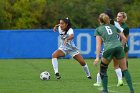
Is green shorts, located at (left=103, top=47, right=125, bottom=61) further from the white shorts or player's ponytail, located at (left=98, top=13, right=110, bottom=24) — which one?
the white shorts

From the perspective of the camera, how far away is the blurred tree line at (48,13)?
43309 millimetres

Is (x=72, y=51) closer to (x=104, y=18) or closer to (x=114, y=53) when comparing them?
(x=114, y=53)

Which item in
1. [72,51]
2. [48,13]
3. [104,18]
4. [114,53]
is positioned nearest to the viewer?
[104,18]

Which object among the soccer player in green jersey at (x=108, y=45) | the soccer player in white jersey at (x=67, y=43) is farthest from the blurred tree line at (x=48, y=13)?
the soccer player in green jersey at (x=108, y=45)

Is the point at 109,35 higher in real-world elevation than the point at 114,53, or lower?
higher

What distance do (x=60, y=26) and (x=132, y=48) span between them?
15.0 m

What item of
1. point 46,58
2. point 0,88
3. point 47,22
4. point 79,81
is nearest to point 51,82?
point 79,81

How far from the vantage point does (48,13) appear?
147ft

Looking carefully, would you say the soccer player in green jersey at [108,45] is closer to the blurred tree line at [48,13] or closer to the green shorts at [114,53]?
the green shorts at [114,53]

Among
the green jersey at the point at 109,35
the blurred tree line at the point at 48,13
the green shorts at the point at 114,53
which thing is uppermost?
the blurred tree line at the point at 48,13

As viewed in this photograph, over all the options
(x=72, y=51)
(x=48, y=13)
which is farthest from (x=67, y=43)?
(x=48, y=13)

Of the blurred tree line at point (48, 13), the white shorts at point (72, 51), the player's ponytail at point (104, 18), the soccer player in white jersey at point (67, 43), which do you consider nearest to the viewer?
the player's ponytail at point (104, 18)

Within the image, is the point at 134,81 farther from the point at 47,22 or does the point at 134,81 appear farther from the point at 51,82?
the point at 47,22

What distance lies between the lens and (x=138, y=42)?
30938mm
